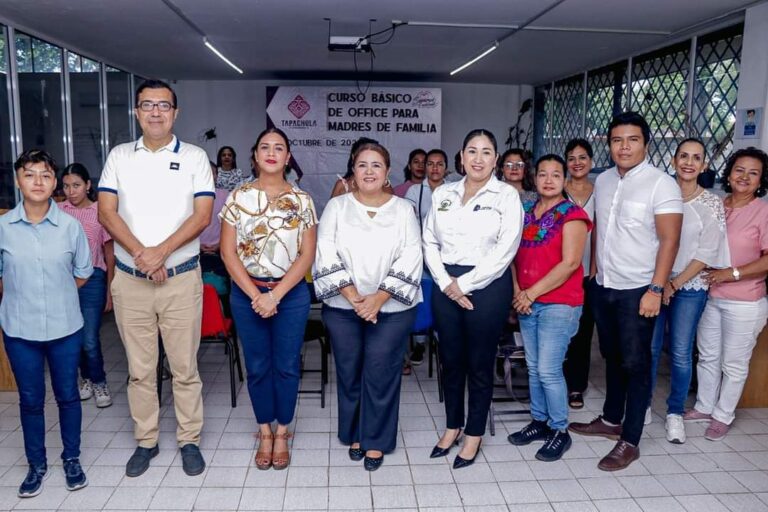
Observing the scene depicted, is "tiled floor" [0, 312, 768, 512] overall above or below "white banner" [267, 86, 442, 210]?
below

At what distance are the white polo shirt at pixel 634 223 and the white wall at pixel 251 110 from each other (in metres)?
7.47

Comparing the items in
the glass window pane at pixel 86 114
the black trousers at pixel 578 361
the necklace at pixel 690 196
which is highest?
the glass window pane at pixel 86 114

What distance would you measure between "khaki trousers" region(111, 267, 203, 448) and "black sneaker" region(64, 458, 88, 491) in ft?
0.97

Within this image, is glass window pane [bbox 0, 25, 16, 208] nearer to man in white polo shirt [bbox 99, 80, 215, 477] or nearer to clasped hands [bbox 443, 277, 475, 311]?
man in white polo shirt [bbox 99, 80, 215, 477]

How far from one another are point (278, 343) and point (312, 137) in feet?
22.7

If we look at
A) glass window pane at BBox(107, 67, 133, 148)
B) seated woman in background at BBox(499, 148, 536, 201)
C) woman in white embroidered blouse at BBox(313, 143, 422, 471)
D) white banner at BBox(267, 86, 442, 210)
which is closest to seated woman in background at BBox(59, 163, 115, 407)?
woman in white embroidered blouse at BBox(313, 143, 422, 471)

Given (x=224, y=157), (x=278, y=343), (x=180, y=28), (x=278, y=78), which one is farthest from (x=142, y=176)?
(x=278, y=78)

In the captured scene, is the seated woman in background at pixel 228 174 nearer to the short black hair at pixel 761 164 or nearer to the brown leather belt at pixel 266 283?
the brown leather belt at pixel 266 283

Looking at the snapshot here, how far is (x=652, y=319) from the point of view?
298 cm

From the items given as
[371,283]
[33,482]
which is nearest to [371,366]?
[371,283]

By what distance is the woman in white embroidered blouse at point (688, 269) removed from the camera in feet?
10.4

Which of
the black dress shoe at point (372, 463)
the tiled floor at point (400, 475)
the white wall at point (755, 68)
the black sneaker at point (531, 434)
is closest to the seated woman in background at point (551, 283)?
the black sneaker at point (531, 434)

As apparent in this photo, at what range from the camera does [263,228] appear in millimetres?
2822

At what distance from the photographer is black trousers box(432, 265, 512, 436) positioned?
9.29 ft
